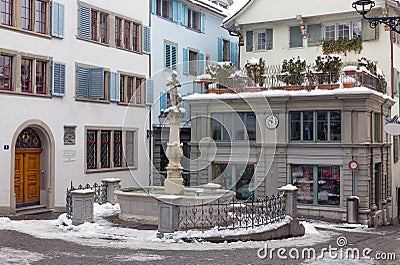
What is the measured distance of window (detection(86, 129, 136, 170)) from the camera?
84.0 feet

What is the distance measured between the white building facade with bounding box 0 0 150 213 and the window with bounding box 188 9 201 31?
17.3 feet

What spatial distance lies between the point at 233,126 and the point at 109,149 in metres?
5.91

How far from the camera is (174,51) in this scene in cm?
3247

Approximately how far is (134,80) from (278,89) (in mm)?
7737

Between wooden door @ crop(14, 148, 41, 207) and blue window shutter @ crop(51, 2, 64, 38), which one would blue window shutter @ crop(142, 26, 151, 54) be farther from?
wooden door @ crop(14, 148, 41, 207)

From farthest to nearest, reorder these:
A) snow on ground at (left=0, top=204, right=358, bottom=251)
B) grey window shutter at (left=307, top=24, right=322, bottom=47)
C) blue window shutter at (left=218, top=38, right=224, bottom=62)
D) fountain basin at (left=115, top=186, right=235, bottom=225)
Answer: blue window shutter at (left=218, top=38, right=224, bottom=62), grey window shutter at (left=307, top=24, right=322, bottom=47), fountain basin at (left=115, top=186, right=235, bottom=225), snow on ground at (left=0, top=204, right=358, bottom=251)

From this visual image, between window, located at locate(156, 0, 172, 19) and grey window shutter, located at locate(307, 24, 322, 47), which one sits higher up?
window, located at locate(156, 0, 172, 19)

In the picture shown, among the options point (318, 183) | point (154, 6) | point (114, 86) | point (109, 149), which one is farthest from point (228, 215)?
point (154, 6)

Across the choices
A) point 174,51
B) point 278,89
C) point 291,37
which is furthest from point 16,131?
point 291,37

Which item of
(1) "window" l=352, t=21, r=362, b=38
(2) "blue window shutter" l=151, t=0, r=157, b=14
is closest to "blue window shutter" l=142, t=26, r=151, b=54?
(2) "blue window shutter" l=151, t=0, r=157, b=14

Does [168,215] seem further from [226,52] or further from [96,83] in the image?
[226,52]

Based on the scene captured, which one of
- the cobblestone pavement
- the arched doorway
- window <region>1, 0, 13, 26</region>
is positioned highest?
window <region>1, 0, 13, 26</region>

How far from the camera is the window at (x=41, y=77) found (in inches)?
894

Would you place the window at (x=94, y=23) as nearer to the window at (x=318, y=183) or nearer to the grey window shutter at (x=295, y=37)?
the grey window shutter at (x=295, y=37)
